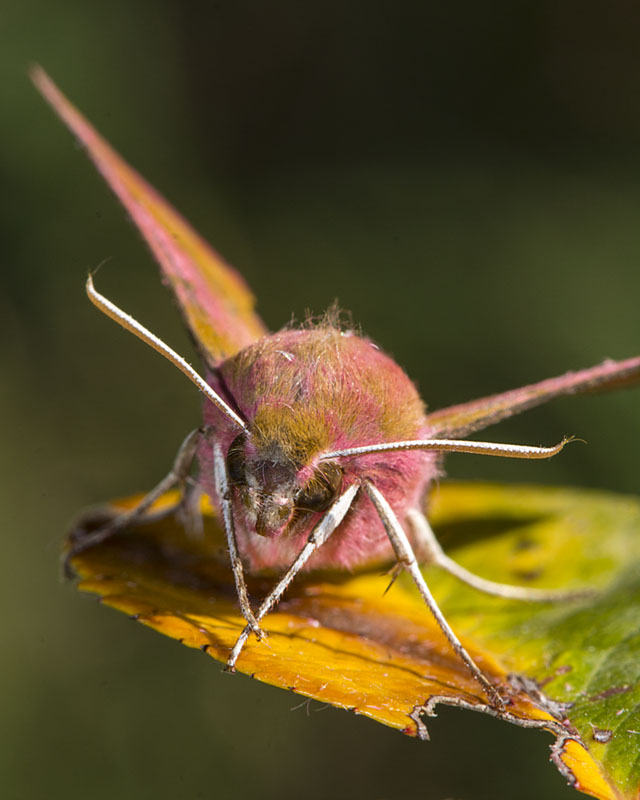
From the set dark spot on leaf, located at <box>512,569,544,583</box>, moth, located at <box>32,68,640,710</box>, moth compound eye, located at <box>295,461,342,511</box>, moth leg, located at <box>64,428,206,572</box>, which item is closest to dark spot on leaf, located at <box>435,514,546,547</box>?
dark spot on leaf, located at <box>512,569,544,583</box>

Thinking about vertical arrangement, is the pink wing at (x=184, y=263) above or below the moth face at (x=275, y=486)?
above

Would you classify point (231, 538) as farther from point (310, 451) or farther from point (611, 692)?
point (611, 692)

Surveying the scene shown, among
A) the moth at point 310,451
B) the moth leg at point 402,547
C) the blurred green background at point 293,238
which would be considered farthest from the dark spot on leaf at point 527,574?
the blurred green background at point 293,238

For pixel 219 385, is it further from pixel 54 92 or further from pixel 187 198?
pixel 187 198

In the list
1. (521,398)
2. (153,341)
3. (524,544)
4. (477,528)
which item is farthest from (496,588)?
(153,341)

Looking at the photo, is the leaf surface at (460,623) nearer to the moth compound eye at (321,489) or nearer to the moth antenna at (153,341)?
the moth compound eye at (321,489)

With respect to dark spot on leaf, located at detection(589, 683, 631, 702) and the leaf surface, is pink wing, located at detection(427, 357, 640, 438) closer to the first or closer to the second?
the leaf surface
